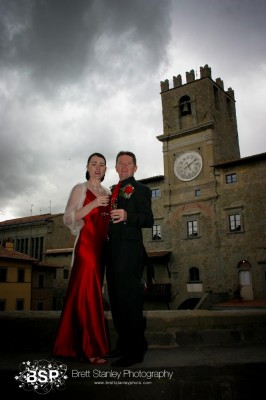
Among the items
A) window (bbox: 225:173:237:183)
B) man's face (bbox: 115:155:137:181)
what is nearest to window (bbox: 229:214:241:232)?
window (bbox: 225:173:237:183)

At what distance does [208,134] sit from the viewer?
2670cm

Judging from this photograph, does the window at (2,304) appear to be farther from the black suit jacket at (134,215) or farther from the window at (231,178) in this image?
the black suit jacket at (134,215)

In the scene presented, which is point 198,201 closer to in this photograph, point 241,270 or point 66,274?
point 241,270

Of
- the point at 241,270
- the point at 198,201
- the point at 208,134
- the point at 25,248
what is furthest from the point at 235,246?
the point at 25,248

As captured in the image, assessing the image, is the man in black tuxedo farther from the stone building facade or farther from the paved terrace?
the stone building facade

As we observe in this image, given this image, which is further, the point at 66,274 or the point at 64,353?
the point at 66,274

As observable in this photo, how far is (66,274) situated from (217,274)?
1605 centimetres

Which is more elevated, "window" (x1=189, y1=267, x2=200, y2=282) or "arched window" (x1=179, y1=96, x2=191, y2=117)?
"arched window" (x1=179, y1=96, x2=191, y2=117)

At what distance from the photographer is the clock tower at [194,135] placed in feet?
87.1

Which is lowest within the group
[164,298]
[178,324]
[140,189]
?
[164,298]

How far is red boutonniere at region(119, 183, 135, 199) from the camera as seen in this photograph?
3609 millimetres

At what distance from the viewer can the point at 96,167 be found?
12.6 ft

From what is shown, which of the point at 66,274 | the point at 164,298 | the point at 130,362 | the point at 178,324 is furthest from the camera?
the point at 66,274

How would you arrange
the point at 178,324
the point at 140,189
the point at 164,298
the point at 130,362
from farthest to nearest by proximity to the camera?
the point at 164,298 < the point at 178,324 < the point at 140,189 < the point at 130,362
